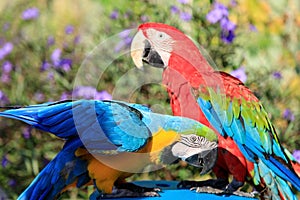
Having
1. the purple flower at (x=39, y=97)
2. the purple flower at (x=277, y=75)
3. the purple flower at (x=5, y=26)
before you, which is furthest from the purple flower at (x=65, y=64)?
the purple flower at (x=277, y=75)

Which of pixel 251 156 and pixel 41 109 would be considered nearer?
pixel 41 109

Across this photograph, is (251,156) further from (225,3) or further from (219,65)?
(225,3)

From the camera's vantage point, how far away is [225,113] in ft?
6.46

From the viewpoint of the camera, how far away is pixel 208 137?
68.0 inches

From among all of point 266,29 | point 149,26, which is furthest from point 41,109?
point 266,29

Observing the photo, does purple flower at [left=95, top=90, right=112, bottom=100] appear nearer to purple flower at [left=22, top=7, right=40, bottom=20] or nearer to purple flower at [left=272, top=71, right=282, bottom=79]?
purple flower at [left=272, top=71, right=282, bottom=79]

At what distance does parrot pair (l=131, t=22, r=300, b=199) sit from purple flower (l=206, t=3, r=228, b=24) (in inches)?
25.3

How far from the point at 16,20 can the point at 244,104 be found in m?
1.95

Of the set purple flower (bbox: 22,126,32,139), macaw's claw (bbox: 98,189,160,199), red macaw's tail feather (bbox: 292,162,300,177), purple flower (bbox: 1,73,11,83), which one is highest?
red macaw's tail feather (bbox: 292,162,300,177)

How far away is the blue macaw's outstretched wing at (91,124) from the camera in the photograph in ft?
5.70

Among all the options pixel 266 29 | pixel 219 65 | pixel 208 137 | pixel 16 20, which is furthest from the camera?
pixel 266 29

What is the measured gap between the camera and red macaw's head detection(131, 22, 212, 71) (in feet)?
6.23

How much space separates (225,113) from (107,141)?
418 mm

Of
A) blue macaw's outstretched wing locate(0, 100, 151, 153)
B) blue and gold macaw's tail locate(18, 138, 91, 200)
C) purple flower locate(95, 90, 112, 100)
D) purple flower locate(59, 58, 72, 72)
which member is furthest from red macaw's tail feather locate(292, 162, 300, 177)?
purple flower locate(59, 58, 72, 72)
